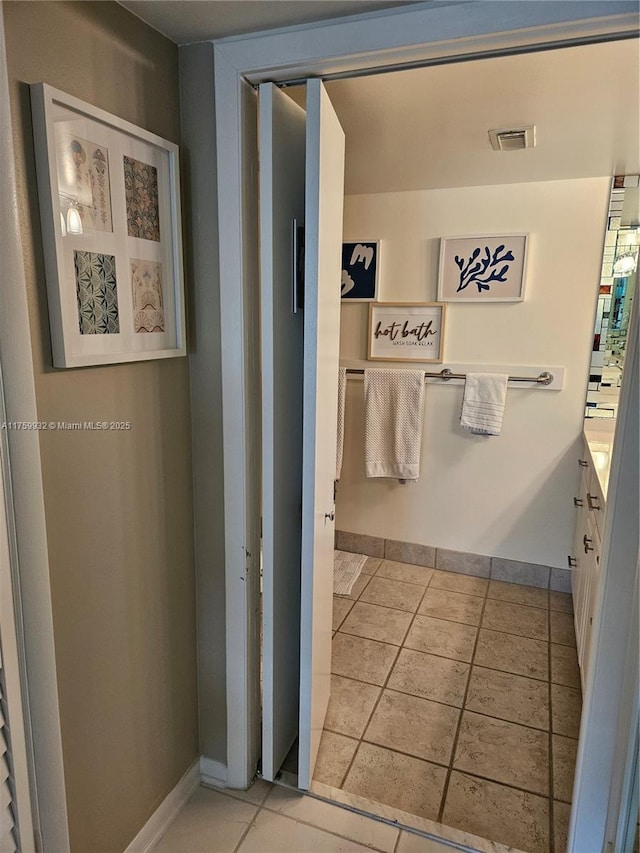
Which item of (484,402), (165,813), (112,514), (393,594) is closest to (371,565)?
(393,594)

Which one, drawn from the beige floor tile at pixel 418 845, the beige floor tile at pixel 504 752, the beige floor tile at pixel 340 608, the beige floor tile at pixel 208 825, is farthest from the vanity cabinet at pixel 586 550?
the beige floor tile at pixel 208 825

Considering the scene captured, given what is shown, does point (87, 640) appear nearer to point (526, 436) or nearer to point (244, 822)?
point (244, 822)

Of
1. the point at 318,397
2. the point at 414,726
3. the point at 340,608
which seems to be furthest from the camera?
the point at 340,608

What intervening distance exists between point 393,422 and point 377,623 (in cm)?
105

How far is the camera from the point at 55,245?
1.03 meters

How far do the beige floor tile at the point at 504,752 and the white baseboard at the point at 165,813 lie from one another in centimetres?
86

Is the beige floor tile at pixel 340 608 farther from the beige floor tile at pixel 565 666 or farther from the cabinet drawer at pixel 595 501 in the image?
the cabinet drawer at pixel 595 501

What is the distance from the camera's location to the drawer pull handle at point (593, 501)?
6.28 feet

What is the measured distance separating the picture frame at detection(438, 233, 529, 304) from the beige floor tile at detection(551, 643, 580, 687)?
1675 mm

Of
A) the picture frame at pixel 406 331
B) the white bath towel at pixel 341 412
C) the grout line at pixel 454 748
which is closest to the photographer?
the grout line at pixel 454 748

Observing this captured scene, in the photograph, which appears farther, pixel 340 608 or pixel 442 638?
pixel 340 608

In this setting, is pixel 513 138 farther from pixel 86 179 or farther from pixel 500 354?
pixel 86 179

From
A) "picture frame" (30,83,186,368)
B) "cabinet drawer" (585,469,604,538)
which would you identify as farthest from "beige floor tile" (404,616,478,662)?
"picture frame" (30,83,186,368)

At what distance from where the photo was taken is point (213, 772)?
1729 millimetres
